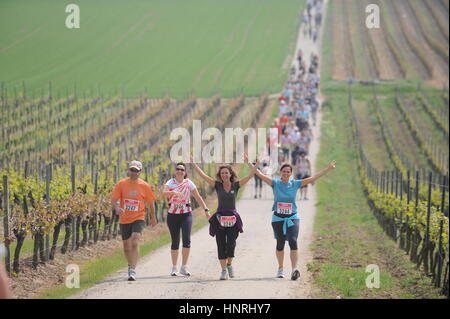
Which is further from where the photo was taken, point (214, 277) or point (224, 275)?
point (214, 277)

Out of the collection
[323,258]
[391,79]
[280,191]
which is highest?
[391,79]

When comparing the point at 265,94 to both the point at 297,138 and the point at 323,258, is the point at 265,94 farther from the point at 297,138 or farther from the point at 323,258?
the point at 323,258

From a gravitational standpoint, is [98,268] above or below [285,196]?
A: below

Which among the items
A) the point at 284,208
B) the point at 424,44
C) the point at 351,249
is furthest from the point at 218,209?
the point at 424,44

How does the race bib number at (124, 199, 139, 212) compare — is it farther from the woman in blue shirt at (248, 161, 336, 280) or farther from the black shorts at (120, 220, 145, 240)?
the woman in blue shirt at (248, 161, 336, 280)

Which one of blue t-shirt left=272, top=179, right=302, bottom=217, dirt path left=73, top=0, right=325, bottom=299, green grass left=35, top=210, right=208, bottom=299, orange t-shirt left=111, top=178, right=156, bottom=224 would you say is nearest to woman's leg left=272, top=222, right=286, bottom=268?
blue t-shirt left=272, top=179, right=302, bottom=217

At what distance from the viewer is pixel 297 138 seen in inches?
1348

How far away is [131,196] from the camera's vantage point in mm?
12023

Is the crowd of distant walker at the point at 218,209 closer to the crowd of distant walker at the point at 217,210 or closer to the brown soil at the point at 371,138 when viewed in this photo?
the crowd of distant walker at the point at 217,210

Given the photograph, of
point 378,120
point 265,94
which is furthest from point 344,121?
point 265,94

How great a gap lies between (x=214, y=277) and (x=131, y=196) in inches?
80.3

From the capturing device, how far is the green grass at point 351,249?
43.6ft

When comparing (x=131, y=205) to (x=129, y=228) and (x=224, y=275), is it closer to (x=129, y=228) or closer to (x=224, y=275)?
(x=129, y=228)
